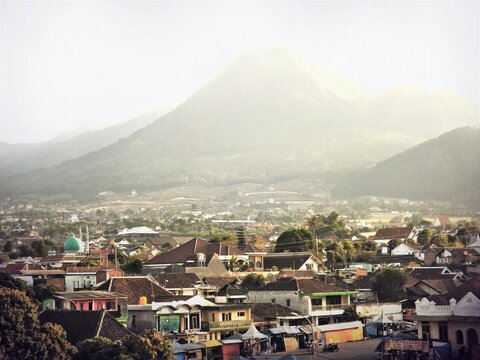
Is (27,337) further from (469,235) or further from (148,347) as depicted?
(469,235)

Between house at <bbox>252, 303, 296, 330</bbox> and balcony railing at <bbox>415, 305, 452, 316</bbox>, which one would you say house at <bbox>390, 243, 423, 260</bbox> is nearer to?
house at <bbox>252, 303, 296, 330</bbox>

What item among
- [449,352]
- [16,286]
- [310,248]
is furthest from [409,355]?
[310,248]

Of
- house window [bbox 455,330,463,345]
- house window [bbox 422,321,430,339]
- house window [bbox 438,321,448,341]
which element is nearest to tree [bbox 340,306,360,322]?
house window [bbox 422,321,430,339]

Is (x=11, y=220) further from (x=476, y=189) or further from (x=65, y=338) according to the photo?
(x=65, y=338)

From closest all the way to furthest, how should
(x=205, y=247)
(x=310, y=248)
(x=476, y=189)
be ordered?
(x=205, y=247)
(x=310, y=248)
(x=476, y=189)

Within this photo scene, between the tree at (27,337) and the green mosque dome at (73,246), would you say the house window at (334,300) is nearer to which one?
the tree at (27,337)

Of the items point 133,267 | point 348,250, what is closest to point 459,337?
point 133,267
